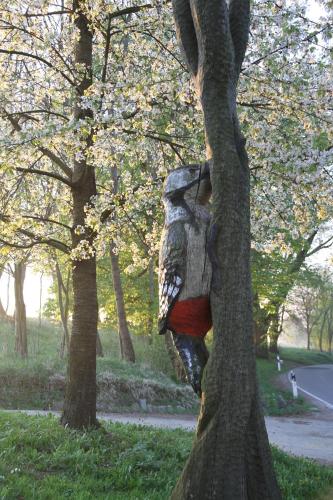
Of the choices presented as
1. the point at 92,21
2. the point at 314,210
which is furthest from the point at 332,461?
the point at 92,21

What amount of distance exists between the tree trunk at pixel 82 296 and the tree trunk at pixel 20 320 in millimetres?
9140

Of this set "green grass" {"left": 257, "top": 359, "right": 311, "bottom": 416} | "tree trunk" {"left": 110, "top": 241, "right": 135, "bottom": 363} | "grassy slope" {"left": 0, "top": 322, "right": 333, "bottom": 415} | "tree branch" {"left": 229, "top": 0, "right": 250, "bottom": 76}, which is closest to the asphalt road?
"green grass" {"left": 257, "top": 359, "right": 311, "bottom": 416}

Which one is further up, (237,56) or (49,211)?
(49,211)

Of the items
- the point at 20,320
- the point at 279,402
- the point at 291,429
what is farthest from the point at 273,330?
the point at 291,429

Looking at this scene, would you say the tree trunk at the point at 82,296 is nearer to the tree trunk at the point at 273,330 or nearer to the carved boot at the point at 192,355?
the carved boot at the point at 192,355

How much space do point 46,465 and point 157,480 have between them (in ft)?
4.80

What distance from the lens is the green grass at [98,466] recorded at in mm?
5977

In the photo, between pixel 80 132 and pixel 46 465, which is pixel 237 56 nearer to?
pixel 80 132

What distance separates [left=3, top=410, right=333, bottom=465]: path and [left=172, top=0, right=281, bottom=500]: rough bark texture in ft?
19.6

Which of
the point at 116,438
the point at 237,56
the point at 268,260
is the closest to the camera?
the point at 237,56

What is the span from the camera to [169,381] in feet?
61.9

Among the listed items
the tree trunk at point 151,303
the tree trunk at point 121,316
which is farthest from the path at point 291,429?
the tree trunk at point 151,303

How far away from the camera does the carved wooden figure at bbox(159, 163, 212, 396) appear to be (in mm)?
4316

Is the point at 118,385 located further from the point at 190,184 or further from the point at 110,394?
the point at 190,184
